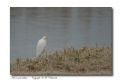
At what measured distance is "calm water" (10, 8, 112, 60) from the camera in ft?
19.9

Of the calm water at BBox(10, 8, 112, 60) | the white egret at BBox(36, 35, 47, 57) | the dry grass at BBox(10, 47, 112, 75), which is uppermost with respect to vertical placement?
the calm water at BBox(10, 8, 112, 60)

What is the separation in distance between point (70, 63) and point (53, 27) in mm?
373

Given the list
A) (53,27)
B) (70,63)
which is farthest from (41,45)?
(70,63)

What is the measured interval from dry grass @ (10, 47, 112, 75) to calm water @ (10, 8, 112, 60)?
0.19 ft

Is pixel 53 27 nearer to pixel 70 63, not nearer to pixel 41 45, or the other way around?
pixel 41 45

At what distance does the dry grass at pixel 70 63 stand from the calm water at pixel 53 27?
0.06m

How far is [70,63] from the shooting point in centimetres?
608

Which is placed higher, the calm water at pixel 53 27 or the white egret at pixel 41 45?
the calm water at pixel 53 27

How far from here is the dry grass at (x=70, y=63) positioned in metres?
6.07

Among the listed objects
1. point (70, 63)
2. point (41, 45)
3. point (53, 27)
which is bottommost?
point (70, 63)
